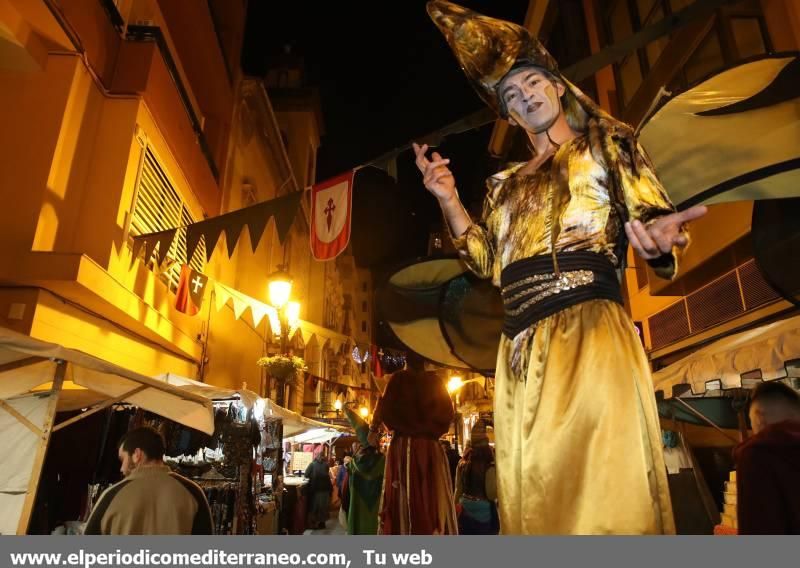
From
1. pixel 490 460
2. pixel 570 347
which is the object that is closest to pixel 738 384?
pixel 490 460

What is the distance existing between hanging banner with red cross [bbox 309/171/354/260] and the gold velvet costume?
13.3ft

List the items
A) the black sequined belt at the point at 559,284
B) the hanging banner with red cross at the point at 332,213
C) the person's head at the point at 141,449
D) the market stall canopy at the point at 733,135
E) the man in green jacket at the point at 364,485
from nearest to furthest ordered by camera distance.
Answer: the black sequined belt at the point at 559,284
the market stall canopy at the point at 733,135
the person's head at the point at 141,449
the man in green jacket at the point at 364,485
the hanging banner with red cross at the point at 332,213

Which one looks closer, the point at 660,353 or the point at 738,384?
the point at 738,384

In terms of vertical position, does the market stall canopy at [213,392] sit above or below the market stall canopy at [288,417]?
above

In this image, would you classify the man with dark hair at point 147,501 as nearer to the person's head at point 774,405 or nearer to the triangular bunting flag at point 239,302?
the person's head at point 774,405

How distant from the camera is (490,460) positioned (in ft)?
20.8

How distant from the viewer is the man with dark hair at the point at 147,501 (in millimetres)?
3893

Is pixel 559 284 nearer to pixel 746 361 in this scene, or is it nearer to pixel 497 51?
pixel 497 51

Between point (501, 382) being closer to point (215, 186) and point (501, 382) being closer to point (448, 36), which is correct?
point (448, 36)

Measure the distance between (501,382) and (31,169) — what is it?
293 inches

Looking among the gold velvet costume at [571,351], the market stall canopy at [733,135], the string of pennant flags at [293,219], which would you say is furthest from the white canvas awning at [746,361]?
the string of pennant flags at [293,219]

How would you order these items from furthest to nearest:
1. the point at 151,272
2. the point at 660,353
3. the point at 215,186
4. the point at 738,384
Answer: the point at 215,186 < the point at 660,353 < the point at 151,272 < the point at 738,384

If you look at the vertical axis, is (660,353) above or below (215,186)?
below

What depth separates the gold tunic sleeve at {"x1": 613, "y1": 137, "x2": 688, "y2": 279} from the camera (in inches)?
58.4
